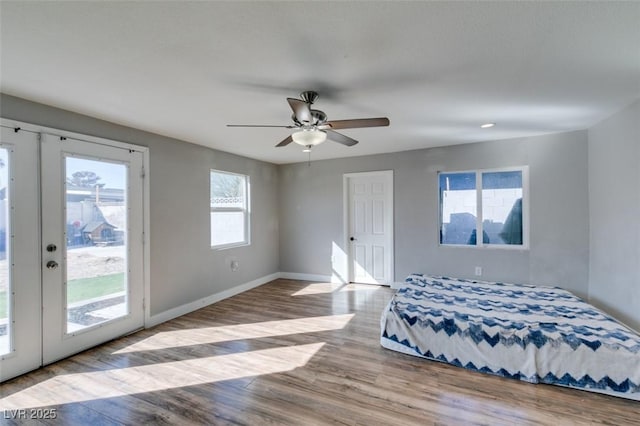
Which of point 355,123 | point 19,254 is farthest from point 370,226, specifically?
point 19,254

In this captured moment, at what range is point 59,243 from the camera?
2.62m

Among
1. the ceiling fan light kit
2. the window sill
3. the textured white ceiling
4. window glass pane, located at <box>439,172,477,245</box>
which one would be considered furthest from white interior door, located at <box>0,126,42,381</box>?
window glass pane, located at <box>439,172,477,245</box>

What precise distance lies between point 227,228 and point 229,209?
327mm

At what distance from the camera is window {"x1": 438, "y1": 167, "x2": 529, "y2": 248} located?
4.09 meters

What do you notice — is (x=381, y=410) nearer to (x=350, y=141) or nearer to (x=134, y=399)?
(x=134, y=399)

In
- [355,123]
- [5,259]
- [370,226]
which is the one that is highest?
[355,123]

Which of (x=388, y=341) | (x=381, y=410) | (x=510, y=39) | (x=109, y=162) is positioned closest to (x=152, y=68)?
(x=109, y=162)

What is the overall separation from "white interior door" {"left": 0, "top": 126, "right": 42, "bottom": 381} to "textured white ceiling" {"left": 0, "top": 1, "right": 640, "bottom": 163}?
541 mm

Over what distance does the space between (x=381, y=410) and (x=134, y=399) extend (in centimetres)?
181

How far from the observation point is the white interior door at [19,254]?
7.52 feet

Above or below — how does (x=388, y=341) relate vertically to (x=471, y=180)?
below

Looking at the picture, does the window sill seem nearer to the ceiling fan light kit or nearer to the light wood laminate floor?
the light wood laminate floor

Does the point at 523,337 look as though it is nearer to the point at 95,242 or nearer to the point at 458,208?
the point at 458,208

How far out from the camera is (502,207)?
13.7 ft
